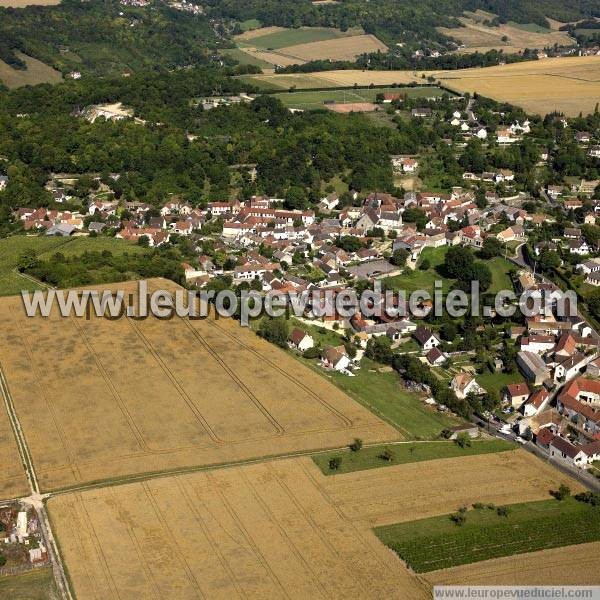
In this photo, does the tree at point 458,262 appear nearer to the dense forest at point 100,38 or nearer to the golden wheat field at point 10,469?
the golden wheat field at point 10,469

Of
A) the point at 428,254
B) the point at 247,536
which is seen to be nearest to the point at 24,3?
the point at 428,254

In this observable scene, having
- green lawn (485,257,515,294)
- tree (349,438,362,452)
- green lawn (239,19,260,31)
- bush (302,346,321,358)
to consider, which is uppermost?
green lawn (239,19,260,31)

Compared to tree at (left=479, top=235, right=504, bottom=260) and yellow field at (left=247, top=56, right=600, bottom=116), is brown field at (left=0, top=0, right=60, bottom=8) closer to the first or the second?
yellow field at (left=247, top=56, right=600, bottom=116)

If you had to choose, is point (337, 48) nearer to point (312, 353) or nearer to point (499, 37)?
point (499, 37)

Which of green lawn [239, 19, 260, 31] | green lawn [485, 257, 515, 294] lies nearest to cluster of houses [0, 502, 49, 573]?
green lawn [485, 257, 515, 294]

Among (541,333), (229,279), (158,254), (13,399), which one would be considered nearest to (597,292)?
(541,333)

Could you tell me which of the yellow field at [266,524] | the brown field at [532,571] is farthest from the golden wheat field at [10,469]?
the brown field at [532,571]
